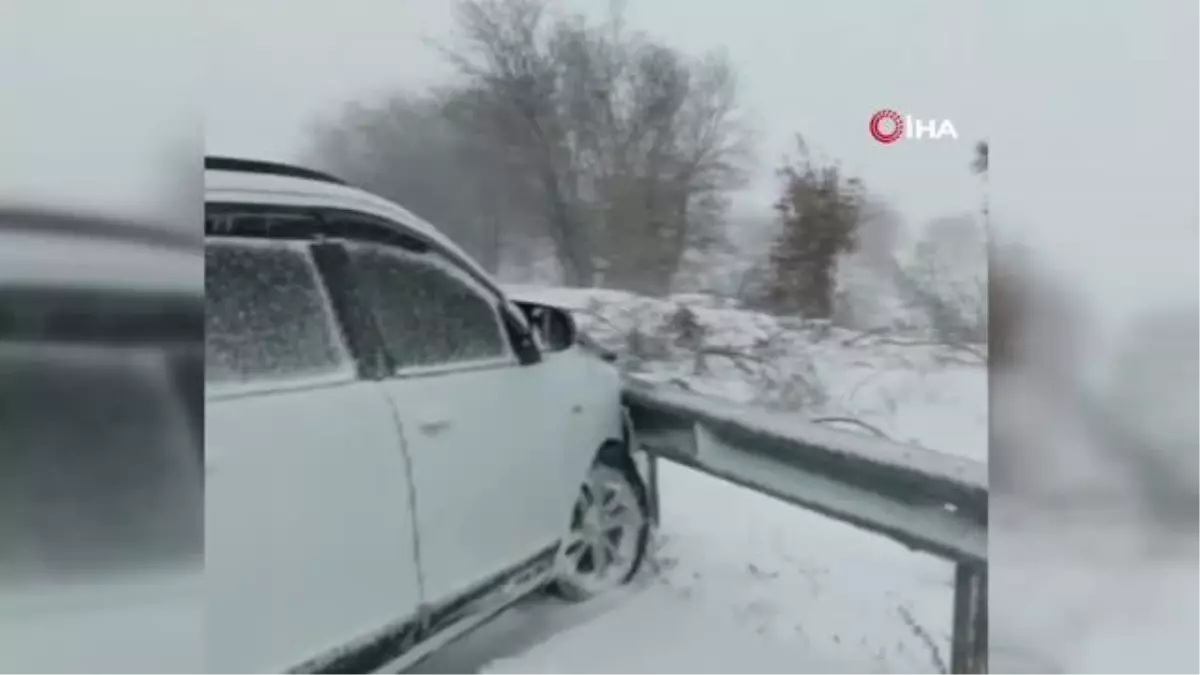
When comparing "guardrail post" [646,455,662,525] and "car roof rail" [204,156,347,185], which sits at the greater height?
"car roof rail" [204,156,347,185]

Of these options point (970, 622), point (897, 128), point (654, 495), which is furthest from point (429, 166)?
point (970, 622)

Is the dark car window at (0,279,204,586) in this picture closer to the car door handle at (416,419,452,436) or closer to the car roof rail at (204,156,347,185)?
the car roof rail at (204,156,347,185)

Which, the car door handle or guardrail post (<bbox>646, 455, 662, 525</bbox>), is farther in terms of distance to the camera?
guardrail post (<bbox>646, 455, 662, 525</bbox>)

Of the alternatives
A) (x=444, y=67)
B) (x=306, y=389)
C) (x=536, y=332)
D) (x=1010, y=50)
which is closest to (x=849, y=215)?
(x=1010, y=50)

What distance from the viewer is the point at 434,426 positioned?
159 centimetres

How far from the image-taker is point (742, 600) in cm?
167

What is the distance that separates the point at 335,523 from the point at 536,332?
1.34 feet

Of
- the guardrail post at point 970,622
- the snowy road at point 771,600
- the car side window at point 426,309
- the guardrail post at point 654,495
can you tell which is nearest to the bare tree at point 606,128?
the car side window at point 426,309

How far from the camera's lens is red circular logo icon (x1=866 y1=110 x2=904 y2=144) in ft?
5.56

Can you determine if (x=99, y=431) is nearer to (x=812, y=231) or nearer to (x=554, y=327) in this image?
(x=554, y=327)

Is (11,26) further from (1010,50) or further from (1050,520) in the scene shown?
(1050,520)

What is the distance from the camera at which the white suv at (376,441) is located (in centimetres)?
150

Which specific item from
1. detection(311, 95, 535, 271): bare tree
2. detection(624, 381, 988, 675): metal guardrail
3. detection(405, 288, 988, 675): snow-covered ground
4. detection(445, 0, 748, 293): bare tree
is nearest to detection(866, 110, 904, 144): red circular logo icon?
detection(445, 0, 748, 293): bare tree

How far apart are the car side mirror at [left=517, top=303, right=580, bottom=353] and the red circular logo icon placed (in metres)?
0.55
